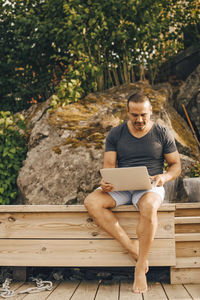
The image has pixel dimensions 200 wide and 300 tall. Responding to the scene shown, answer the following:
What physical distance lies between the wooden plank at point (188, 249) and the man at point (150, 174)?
35 centimetres

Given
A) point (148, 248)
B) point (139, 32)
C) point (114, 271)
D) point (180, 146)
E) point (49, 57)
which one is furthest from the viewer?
point (49, 57)

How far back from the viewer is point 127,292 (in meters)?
2.47

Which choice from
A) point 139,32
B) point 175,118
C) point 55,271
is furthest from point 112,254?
point 139,32

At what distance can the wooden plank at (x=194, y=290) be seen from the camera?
231 cm

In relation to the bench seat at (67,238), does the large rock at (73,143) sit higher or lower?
higher

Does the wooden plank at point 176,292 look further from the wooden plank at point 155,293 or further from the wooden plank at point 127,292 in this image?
the wooden plank at point 127,292

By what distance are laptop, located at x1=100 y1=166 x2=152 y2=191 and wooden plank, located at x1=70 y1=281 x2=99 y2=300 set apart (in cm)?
73

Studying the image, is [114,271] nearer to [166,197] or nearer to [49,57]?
[166,197]

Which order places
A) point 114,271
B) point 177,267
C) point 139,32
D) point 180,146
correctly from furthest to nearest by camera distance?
point 139,32 → point 180,146 → point 114,271 → point 177,267

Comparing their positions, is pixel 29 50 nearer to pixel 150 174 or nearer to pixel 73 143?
pixel 73 143

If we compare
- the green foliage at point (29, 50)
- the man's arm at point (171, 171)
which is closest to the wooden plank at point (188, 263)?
the man's arm at point (171, 171)

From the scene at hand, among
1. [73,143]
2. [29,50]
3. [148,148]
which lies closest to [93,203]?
[148,148]

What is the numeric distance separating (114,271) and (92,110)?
1795 millimetres

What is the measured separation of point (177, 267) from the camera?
8.61ft
